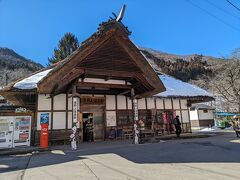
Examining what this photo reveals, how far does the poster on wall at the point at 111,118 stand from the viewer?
1503 centimetres

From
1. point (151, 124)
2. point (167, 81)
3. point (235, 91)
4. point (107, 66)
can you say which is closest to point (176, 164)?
point (107, 66)

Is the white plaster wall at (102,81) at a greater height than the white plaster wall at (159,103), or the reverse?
the white plaster wall at (102,81)

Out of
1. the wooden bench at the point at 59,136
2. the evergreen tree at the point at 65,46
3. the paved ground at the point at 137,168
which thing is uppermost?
the evergreen tree at the point at 65,46

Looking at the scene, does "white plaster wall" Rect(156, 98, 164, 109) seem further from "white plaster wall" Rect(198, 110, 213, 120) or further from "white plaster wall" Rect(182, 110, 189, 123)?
"white plaster wall" Rect(198, 110, 213, 120)

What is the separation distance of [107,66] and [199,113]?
88.3ft

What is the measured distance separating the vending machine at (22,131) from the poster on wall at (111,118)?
494 centimetres

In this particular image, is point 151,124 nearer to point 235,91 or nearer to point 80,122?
point 80,122

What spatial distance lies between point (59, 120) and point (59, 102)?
1069 millimetres

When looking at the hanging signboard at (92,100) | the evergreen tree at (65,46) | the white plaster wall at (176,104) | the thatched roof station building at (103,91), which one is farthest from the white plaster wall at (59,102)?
the evergreen tree at (65,46)

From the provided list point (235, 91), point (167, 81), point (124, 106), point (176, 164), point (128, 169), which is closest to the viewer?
point (128, 169)

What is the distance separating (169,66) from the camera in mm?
52594

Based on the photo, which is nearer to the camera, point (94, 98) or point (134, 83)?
point (134, 83)

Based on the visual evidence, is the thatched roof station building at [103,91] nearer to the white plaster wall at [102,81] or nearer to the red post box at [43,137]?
the white plaster wall at [102,81]

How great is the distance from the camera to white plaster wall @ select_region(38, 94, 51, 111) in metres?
13.0
